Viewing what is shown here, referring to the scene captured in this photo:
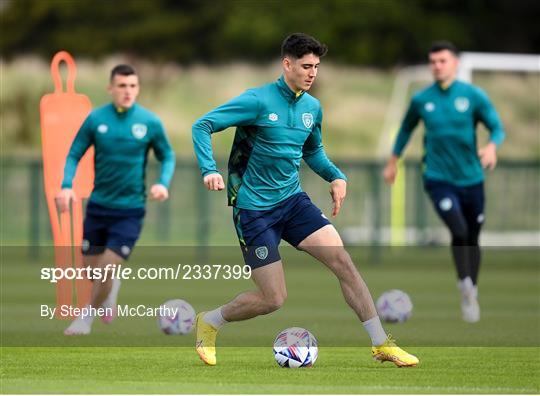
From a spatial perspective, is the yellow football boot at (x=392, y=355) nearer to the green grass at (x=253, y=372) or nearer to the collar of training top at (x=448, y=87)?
the green grass at (x=253, y=372)

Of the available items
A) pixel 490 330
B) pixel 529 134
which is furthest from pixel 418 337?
pixel 529 134

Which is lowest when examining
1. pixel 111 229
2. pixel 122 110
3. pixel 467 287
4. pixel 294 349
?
pixel 294 349

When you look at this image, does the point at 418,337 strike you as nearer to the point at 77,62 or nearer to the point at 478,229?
the point at 478,229

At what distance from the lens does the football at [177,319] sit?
518 inches

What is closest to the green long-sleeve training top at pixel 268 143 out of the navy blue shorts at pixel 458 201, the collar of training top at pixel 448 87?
the navy blue shorts at pixel 458 201

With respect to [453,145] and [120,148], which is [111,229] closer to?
[120,148]

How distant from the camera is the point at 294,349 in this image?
1077cm

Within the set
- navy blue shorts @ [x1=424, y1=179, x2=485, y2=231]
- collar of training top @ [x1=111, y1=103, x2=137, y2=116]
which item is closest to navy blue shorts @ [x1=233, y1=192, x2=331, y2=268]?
collar of training top @ [x1=111, y1=103, x2=137, y2=116]

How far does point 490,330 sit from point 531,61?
15.5 meters

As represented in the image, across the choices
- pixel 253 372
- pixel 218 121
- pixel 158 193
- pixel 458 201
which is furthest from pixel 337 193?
pixel 458 201

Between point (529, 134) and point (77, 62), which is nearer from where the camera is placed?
point (529, 134)

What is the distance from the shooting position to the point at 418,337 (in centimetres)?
1318

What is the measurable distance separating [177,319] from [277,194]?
264 cm

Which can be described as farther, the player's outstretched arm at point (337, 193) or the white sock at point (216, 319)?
the white sock at point (216, 319)
